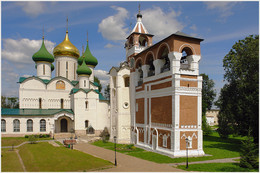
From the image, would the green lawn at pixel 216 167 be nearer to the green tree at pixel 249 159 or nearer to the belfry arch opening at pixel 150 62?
the green tree at pixel 249 159

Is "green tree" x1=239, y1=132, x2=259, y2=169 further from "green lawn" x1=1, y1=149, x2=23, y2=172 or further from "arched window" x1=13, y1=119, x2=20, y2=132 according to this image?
"arched window" x1=13, y1=119, x2=20, y2=132

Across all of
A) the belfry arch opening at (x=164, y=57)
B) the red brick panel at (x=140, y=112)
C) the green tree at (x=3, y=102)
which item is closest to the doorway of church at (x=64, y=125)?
the red brick panel at (x=140, y=112)

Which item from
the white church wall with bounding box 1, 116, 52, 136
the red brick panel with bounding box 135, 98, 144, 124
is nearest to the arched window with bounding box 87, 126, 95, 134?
the white church wall with bounding box 1, 116, 52, 136

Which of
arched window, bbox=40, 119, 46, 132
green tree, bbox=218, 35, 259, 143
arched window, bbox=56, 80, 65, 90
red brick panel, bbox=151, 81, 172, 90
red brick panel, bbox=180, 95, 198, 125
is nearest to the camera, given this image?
red brick panel, bbox=180, 95, 198, 125

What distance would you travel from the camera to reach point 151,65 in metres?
24.1

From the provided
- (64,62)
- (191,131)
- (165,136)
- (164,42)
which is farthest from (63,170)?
(64,62)

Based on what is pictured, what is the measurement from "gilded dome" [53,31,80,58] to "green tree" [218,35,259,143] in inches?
986

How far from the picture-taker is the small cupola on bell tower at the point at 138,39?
89.9 feet

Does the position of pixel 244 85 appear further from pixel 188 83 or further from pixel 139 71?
pixel 139 71

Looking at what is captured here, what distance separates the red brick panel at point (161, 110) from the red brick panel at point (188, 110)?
3.43ft

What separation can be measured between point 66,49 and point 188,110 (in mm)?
26654

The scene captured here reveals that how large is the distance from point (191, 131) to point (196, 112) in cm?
172

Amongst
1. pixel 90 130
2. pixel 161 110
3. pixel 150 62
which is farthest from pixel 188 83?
pixel 90 130

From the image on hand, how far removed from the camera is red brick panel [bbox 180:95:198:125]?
60.3 feet
